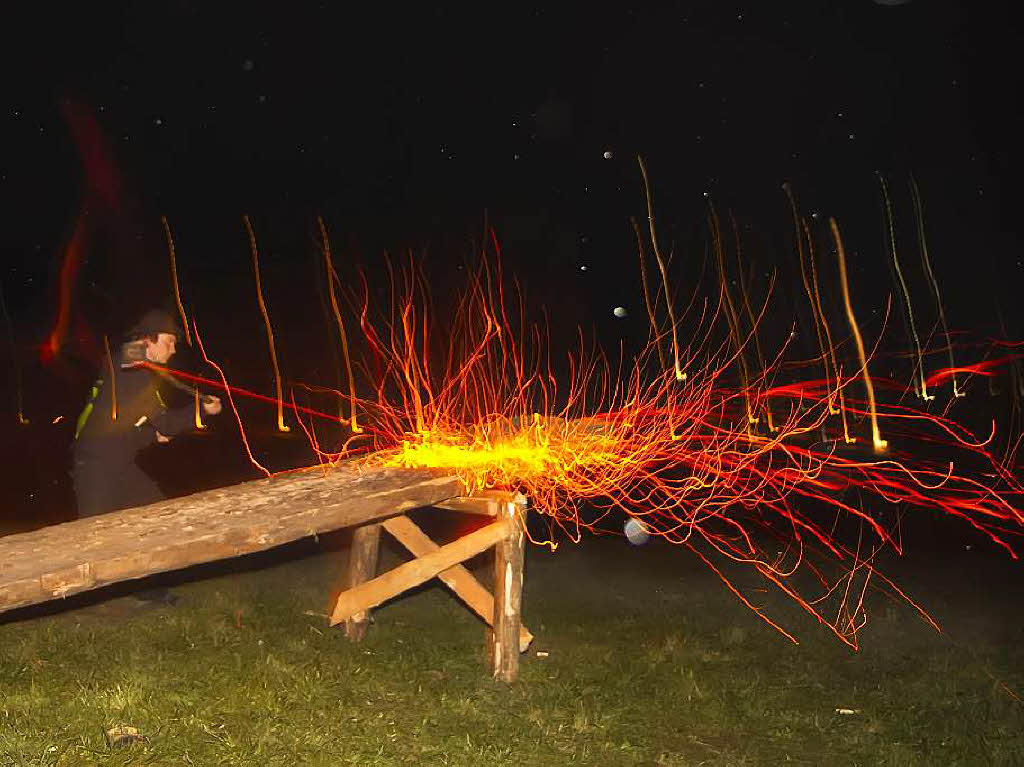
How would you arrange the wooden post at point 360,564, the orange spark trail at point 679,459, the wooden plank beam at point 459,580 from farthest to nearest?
1. the wooden post at point 360,564
2. the orange spark trail at point 679,459
3. the wooden plank beam at point 459,580

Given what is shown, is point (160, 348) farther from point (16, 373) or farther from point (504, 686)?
point (16, 373)

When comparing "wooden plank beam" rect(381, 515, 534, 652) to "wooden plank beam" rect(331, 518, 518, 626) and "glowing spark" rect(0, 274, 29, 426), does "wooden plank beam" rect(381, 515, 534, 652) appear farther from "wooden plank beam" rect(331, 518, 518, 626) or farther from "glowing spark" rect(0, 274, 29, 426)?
"glowing spark" rect(0, 274, 29, 426)

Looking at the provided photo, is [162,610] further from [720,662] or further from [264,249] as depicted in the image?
[264,249]

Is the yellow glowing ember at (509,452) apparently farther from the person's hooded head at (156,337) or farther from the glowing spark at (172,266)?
the glowing spark at (172,266)

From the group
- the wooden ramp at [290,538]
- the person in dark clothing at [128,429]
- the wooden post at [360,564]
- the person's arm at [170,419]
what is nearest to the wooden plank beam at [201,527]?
the wooden ramp at [290,538]

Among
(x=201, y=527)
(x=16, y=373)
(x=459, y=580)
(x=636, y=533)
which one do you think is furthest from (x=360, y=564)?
(x=16, y=373)

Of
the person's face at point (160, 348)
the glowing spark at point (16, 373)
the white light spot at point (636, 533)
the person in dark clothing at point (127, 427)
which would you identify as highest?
the person's face at point (160, 348)

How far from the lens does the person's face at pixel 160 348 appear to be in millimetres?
7316

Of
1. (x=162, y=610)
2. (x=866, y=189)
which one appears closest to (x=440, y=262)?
(x=866, y=189)

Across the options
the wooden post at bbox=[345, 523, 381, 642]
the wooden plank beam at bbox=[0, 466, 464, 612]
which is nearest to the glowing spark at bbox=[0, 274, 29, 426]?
the wooden post at bbox=[345, 523, 381, 642]

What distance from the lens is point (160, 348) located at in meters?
7.34

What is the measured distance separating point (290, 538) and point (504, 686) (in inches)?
73.6

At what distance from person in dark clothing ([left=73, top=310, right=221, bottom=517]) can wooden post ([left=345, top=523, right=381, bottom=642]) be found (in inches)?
71.0

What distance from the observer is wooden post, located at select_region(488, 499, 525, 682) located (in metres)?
5.59
